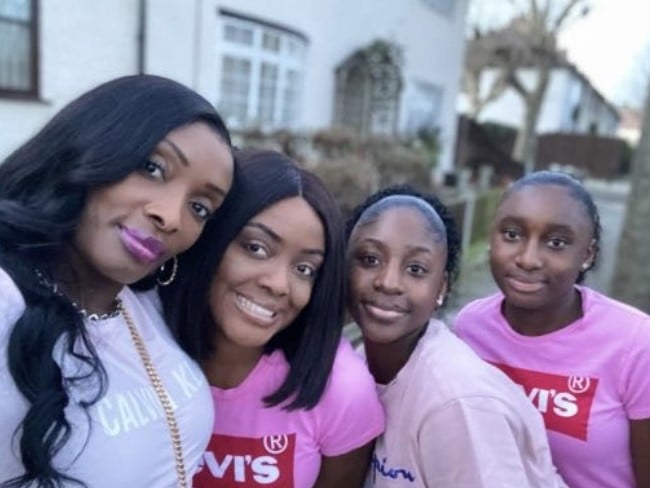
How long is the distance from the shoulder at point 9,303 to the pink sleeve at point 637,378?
5.67 feet

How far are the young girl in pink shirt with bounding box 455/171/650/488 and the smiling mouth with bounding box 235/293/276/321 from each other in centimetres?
89

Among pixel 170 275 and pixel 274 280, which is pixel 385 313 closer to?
pixel 274 280

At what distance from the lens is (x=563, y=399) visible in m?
2.09

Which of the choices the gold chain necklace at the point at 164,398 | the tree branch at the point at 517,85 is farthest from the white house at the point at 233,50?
the tree branch at the point at 517,85

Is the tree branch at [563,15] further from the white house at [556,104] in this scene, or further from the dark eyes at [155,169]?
the dark eyes at [155,169]

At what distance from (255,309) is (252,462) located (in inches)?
17.2

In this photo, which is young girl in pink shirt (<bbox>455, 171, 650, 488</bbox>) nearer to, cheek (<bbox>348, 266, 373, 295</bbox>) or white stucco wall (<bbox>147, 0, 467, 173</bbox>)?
cheek (<bbox>348, 266, 373, 295</bbox>)

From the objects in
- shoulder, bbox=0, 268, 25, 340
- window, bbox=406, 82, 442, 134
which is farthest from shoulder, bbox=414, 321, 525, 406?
window, bbox=406, 82, 442, 134

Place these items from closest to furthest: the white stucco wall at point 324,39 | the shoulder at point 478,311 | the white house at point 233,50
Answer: the shoulder at point 478,311 < the white house at point 233,50 < the white stucco wall at point 324,39

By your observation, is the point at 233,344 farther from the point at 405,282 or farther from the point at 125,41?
the point at 125,41

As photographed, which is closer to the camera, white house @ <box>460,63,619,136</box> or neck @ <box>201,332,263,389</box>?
neck @ <box>201,332,263,389</box>

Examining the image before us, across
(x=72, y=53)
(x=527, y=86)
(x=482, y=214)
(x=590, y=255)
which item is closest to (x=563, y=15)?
(x=527, y=86)

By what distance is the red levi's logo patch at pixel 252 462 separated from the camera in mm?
1812

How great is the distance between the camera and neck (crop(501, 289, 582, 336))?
2201mm
